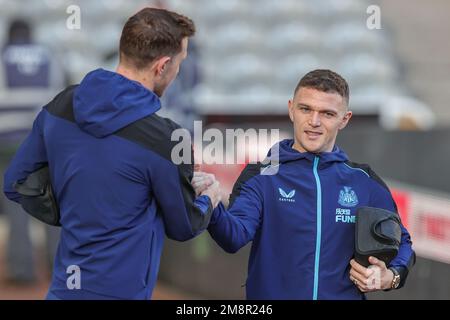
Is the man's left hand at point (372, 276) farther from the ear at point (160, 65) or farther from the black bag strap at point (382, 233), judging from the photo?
the ear at point (160, 65)

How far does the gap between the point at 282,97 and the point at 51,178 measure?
7164mm

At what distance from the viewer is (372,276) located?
2.51 meters

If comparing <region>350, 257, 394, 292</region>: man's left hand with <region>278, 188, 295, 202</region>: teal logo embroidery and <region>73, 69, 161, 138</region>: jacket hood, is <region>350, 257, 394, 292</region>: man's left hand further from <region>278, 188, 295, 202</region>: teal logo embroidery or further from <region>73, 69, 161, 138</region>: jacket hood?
<region>73, 69, 161, 138</region>: jacket hood

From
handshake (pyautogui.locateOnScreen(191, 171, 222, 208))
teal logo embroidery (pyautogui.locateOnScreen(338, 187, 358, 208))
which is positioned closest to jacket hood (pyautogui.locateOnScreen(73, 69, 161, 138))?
handshake (pyautogui.locateOnScreen(191, 171, 222, 208))

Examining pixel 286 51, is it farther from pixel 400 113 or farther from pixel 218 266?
pixel 218 266

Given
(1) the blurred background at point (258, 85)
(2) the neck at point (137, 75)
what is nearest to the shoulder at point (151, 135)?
(2) the neck at point (137, 75)

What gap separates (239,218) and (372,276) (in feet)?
1.44

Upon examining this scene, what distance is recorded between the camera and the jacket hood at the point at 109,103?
7.89 feet

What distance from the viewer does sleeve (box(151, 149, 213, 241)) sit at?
2.39 m

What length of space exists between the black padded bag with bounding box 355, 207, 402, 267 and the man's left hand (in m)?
Result: 0.02

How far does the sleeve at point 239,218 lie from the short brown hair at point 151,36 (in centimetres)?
50

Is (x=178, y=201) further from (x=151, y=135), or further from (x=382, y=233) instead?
(x=382, y=233)
